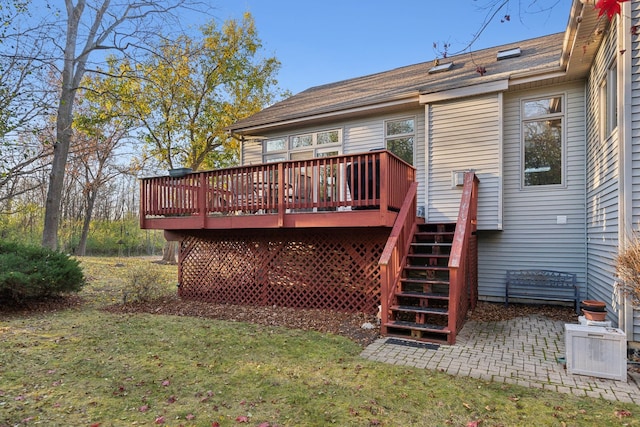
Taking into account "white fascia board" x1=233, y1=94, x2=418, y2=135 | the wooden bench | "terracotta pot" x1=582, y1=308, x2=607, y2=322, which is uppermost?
"white fascia board" x1=233, y1=94, x2=418, y2=135

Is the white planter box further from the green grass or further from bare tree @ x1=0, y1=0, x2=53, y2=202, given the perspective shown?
bare tree @ x1=0, y1=0, x2=53, y2=202

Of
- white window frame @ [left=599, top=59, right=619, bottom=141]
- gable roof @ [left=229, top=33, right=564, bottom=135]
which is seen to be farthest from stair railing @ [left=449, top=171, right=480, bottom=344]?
gable roof @ [left=229, top=33, right=564, bottom=135]

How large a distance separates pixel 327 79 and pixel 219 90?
209 inches

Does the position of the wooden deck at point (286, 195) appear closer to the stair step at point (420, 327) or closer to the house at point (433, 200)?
the house at point (433, 200)

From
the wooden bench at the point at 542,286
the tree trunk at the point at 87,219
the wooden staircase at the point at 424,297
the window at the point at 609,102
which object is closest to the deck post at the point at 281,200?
the wooden staircase at the point at 424,297

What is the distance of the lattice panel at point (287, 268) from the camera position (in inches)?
254

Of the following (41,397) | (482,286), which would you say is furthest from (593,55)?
(41,397)

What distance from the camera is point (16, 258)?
260 inches

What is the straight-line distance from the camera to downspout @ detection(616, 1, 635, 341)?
403 cm

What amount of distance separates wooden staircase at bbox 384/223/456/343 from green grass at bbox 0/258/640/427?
880mm

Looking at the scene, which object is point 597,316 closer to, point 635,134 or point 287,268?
point 635,134

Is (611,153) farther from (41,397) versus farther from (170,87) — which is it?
(170,87)

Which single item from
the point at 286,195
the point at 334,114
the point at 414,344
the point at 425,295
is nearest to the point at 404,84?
the point at 334,114

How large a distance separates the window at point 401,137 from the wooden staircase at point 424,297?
2.00 metres
